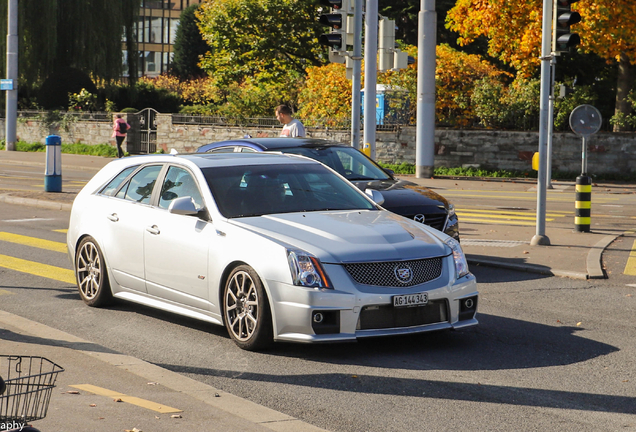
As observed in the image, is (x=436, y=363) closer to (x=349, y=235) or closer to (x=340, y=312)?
(x=340, y=312)

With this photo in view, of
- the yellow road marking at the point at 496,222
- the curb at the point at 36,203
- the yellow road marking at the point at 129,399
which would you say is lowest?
the yellow road marking at the point at 129,399

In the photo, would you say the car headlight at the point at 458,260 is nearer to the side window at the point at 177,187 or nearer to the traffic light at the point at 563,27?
the side window at the point at 177,187

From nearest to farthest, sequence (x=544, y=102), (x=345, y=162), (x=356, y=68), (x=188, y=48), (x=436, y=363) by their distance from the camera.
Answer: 1. (x=436, y=363)
2. (x=345, y=162)
3. (x=544, y=102)
4. (x=356, y=68)
5. (x=188, y=48)

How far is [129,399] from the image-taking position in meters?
5.28

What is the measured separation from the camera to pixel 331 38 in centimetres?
1919

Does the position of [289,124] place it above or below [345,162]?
above

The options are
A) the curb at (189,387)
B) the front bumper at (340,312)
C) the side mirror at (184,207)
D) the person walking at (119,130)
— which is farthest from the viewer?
the person walking at (119,130)

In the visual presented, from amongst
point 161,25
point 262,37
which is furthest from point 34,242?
point 161,25

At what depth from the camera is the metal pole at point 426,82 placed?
86.9 feet

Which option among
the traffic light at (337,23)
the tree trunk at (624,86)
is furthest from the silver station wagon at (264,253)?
the tree trunk at (624,86)

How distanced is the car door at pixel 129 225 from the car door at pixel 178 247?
0.45 feet

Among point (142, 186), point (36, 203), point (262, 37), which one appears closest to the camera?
point (142, 186)

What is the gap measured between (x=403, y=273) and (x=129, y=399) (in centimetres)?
236

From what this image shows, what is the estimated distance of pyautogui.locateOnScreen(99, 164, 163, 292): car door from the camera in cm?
815
